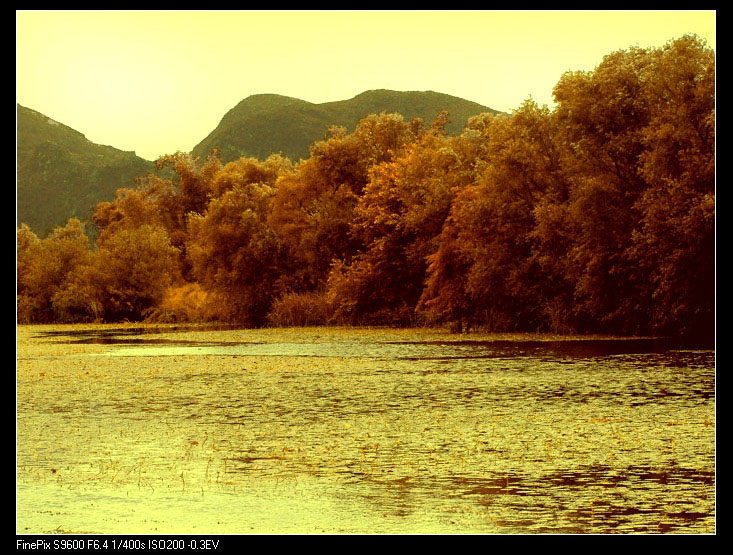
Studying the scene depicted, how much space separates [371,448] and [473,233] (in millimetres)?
31909

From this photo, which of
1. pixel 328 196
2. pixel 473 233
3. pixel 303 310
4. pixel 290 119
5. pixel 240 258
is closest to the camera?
pixel 473 233

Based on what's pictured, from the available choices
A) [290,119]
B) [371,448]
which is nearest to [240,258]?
[371,448]

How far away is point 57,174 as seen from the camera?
11269 cm

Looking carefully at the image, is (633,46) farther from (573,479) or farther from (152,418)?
(573,479)

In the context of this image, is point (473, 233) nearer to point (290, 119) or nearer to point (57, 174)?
point (57, 174)

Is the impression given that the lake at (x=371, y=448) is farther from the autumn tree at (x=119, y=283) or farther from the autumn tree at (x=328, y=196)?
the autumn tree at (x=119, y=283)

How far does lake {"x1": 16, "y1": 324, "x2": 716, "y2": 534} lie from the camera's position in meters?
9.39

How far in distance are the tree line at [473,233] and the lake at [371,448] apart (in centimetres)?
1197

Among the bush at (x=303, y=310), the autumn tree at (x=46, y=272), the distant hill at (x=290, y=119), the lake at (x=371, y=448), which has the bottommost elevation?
the lake at (x=371, y=448)

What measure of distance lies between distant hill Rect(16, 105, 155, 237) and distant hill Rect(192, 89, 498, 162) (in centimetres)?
1627

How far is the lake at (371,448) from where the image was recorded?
939cm

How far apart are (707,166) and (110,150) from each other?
98005mm

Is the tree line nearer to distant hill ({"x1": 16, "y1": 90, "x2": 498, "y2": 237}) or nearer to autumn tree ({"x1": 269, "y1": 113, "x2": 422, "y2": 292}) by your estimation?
autumn tree ({"x1": 269, "y1": 113, "x2": 422, "y2": 292})

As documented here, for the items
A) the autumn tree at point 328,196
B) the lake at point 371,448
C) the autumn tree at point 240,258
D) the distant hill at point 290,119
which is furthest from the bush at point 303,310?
the distant hill at point 290,119
